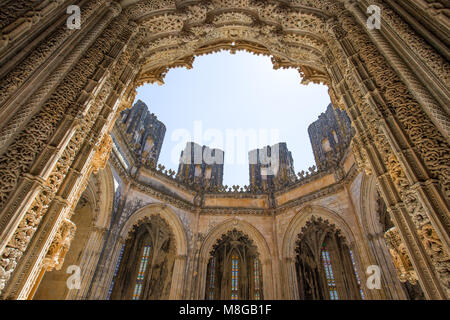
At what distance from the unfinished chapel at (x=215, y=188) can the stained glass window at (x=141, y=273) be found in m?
0.08

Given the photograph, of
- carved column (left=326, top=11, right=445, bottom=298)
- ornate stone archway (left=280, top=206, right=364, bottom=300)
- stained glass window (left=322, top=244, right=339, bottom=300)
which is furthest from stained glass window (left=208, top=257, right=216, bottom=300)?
carved column (left=326, top=11, right=445, bottom=298)

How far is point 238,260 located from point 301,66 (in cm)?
1210

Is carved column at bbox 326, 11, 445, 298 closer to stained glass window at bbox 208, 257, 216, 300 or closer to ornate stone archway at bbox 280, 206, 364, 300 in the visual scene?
ornate stone archway at bbox 280, 206, 364, 300

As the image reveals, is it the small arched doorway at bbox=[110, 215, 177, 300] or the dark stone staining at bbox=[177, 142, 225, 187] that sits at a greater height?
the dark stone staining at bbox=[177, 142, 225, 187]

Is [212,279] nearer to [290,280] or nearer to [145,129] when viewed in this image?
[290,280]

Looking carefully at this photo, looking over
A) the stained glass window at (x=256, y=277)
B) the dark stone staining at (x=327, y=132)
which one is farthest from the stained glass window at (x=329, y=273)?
the dark stone staining at (x=327, y=132)

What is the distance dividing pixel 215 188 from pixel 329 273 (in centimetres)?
758

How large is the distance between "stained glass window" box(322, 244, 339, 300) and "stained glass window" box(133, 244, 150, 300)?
983 cm

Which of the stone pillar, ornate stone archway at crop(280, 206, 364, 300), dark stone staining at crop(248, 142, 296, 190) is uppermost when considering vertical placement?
dark stone staining at crop(248, 142, 296, 190)

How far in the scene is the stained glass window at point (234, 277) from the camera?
14116 mm

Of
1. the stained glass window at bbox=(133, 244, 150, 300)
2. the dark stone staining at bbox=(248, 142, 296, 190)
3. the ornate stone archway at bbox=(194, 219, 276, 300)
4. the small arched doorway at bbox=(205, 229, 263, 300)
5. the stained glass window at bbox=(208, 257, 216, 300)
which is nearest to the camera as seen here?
the ornate stone archway at bbox=(194, 219, 276, 300)

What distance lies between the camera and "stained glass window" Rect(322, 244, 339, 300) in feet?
41.3
